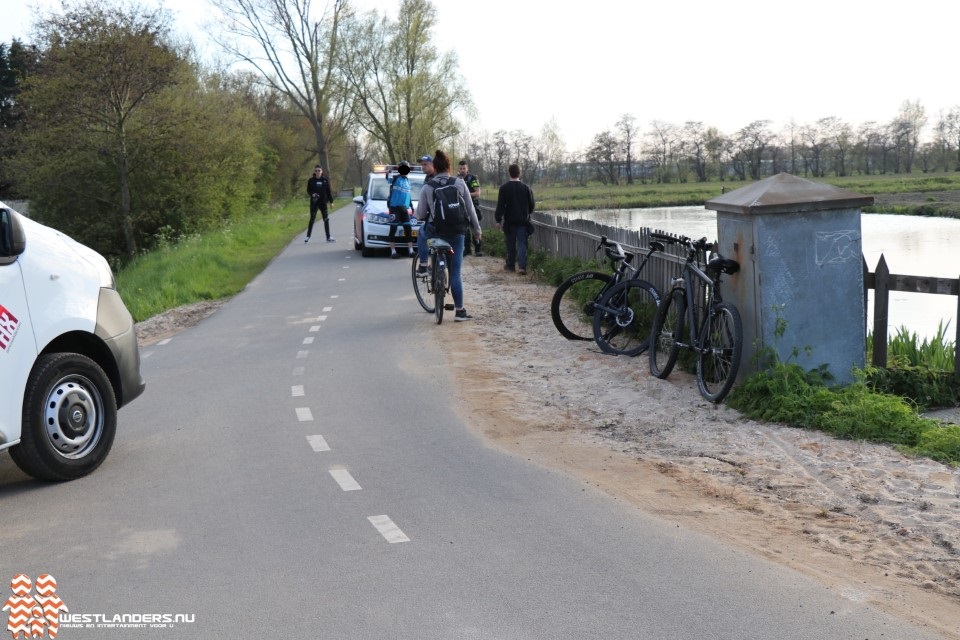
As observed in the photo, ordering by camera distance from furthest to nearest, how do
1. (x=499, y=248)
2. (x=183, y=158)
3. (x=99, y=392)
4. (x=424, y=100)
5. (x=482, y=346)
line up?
1. (x=424, y=100)
2. (x=183, y=158)
3. (x=499, y=248)
4. (x=482, y=346)
5. (x=99, y=392)

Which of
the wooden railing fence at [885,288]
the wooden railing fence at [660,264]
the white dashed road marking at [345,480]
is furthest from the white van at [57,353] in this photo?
the wooden railing fence at [885,288]

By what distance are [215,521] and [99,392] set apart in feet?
5.39

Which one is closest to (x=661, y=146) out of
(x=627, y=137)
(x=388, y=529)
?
(x=627, y=137)

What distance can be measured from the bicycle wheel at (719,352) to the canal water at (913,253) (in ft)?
8.81

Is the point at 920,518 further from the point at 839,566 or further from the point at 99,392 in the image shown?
the point at 99,392

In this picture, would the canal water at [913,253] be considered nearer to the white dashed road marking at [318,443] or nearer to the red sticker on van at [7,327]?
the white dashed road marking at [318,443]

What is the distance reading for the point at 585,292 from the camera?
11805 mm

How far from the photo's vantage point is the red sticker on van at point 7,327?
5.62 m

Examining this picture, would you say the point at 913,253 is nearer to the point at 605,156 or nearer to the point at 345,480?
the point at 345,480

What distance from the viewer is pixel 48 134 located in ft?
95.9

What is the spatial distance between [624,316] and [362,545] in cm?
596

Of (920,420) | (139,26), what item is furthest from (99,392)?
(139,26)

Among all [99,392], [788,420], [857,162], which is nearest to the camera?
[99,392]

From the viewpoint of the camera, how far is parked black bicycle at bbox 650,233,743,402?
7.75 meters
